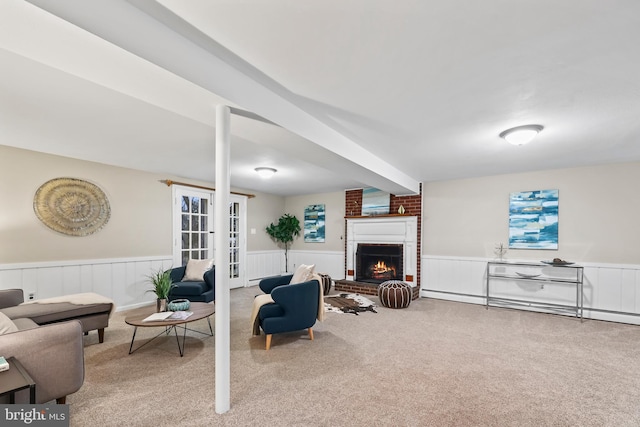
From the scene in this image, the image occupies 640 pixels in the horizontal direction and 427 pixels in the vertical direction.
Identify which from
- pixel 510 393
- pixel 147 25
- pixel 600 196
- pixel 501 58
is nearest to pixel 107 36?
pixel 147 25

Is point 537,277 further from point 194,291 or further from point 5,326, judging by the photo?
point 5,326

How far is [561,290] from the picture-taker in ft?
15.9

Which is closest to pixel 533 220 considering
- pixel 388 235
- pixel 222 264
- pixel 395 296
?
pixel 388 235

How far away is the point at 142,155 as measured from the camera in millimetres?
4223

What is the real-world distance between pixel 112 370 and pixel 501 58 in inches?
159

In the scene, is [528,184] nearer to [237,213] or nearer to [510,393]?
[510,393]

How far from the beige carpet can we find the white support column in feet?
0.71

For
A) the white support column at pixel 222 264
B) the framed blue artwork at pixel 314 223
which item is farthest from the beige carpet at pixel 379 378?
the framed blue artwork at pixel 314 223

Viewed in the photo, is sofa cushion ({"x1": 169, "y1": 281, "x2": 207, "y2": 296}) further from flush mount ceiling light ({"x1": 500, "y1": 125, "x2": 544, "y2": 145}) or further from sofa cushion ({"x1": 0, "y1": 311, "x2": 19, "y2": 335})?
flush mount ceiling light ({"x1": 500, "y1": 125, "x2": 544, "y2": 145})

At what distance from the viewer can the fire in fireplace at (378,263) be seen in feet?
20.8

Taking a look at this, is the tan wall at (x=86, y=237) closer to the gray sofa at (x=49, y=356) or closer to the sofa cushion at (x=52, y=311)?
the sofa cushion at (x=52, y=311)

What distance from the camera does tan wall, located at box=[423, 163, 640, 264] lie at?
4.46 metres

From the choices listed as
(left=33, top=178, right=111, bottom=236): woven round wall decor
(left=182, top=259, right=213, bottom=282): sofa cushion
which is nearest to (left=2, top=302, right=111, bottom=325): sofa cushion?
(left=33, top=178, right=111, bottom=236): woven round wall decor

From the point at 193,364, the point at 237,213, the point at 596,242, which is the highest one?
the point at 237,213
